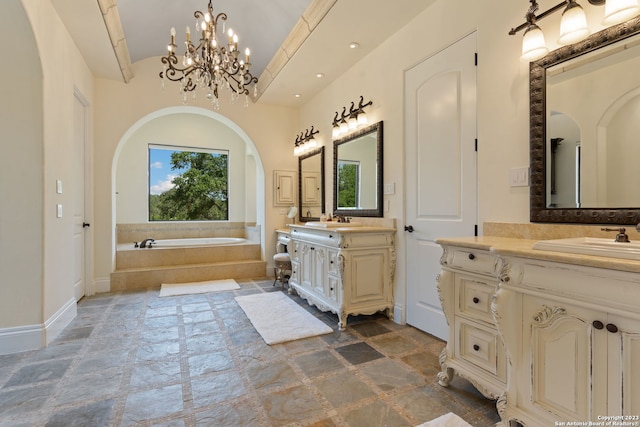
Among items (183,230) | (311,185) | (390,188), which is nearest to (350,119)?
(390,188)

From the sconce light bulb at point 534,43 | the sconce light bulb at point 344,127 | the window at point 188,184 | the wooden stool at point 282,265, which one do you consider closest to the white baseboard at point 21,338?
the wooden stool at point 282,265

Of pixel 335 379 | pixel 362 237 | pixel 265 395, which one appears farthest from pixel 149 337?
pixel 362 237

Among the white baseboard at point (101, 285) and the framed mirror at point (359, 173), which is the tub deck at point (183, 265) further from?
the framed mirror at point (359, 173)

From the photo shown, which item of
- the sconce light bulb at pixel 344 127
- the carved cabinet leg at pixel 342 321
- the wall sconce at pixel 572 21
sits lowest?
the carved cabinet leg at pixel 342 321

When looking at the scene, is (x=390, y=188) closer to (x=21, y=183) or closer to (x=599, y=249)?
(x=599, y=249)

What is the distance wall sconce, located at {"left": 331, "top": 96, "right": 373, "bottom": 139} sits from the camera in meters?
3.37

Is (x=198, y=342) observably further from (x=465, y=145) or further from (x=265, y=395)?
(x=465, y=145)

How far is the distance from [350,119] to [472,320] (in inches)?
98.7

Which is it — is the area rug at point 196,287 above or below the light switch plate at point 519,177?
below

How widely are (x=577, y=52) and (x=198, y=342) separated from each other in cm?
317

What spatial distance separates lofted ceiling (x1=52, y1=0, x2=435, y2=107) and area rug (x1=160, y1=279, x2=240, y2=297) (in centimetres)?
286

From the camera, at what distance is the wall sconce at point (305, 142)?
4.49 metres

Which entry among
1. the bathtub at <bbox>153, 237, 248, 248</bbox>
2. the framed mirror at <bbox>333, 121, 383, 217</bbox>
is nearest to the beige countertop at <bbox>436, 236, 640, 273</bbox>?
the framed mirror at <bbox>333, 121, 383, 217</bbox>

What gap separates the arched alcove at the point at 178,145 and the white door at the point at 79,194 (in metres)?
1.76
